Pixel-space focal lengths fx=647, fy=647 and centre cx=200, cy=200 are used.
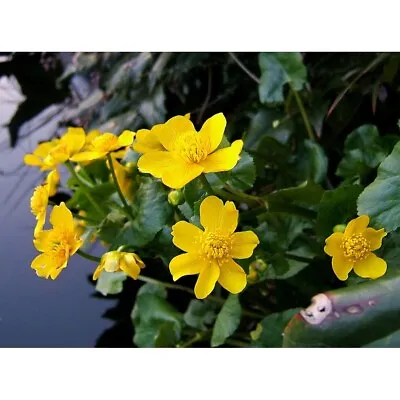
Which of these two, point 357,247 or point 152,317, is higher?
point 357,247

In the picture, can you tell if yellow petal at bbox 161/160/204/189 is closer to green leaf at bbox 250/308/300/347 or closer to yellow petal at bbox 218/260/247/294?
yellow petal at bbox 218/260/247/294

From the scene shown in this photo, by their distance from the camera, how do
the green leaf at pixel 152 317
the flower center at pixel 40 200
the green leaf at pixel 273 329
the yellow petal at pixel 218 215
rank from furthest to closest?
the green leaf at pixel 152 317
the green leaf at pixel 273 329
the flower center at pixel 40 200
the yellow petal at pixel 218 215

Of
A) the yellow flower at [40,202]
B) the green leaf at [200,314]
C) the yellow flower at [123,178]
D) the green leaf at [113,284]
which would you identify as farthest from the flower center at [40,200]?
the green leaf at [200,314]

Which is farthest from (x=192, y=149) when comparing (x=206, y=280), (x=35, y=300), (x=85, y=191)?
(x=35, y=300)

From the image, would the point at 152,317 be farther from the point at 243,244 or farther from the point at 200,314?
the point at 243,244

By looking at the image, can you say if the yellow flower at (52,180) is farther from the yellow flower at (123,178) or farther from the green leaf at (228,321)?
the green leaf at (228,321)

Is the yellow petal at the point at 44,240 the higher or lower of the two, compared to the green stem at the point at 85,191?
higher

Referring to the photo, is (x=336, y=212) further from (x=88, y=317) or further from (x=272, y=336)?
(x=88, y=317)
